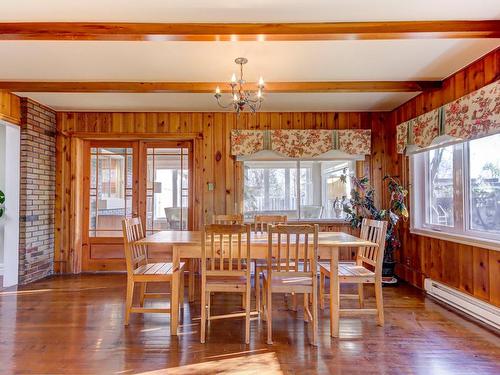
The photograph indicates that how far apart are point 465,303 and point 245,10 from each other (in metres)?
3.38

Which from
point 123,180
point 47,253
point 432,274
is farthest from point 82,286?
point 432,274

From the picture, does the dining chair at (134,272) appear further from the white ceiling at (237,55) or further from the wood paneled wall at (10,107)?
the wood paneled wall at (10,107)

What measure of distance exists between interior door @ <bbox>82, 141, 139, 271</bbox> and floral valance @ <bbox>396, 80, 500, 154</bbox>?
13.0ft

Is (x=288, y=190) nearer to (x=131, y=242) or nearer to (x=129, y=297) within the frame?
(x=131, y=242)

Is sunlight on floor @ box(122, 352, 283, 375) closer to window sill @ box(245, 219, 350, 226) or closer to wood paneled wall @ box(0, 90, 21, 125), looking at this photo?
window sill @ box(245, 219, 350, 226)

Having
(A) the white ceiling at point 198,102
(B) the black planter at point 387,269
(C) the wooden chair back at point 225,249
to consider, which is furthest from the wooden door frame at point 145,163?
(B) the black planter at point 387,269

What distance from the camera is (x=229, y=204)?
5.03 meters

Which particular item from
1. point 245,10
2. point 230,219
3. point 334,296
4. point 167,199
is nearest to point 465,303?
point 334,296

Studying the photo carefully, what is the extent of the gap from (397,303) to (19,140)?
16.7 ft

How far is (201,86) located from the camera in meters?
3.83

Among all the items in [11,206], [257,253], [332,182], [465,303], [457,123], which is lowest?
[465,303]

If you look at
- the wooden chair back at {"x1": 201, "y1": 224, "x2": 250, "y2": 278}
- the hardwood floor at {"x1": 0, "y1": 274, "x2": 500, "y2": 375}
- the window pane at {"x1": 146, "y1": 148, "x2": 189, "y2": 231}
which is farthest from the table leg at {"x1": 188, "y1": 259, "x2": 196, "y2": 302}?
the window pane at {"x1": 146, "y1": 148, "x2": 189, "y2": 231}

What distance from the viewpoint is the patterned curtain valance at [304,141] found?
496 cm

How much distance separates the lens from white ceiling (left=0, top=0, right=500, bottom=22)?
226cm
